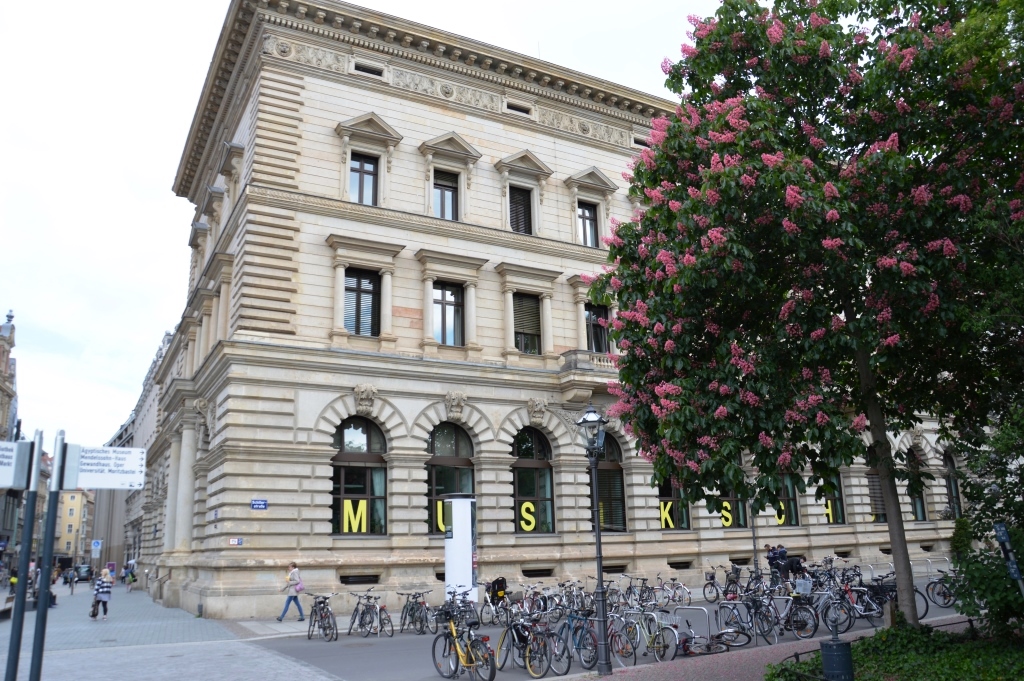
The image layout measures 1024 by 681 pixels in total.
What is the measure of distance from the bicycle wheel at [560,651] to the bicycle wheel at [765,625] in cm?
444

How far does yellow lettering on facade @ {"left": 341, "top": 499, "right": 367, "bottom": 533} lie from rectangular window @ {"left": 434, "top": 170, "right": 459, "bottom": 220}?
10.7 meters

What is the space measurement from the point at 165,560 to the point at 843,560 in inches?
1086

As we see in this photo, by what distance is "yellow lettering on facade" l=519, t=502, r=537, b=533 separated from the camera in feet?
94.8

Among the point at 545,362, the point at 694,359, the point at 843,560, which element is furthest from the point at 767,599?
the point at 843,560

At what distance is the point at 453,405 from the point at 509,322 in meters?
4.06

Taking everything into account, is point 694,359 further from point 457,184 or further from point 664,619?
point 457,184

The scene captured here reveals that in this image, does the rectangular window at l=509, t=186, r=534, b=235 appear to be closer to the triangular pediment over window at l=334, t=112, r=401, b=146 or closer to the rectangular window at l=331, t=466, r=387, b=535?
the triangular pediment over window at l=334, t=112, r=401, b=146

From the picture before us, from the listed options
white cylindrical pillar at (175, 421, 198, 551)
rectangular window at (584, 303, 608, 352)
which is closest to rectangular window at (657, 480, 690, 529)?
rectangular window at (584, 303, 608, 352)

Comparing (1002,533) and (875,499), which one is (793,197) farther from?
(875,499)

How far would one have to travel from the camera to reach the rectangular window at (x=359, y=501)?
85.2 ft

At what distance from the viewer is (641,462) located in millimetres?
30797

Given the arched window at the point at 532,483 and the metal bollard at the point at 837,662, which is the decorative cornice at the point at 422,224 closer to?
the arched window at the point at 532,483

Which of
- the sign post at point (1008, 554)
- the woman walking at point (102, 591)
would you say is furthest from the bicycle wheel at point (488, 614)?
the sign post at point (1008, 554)

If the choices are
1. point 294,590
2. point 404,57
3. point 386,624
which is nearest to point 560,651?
point 386,624
